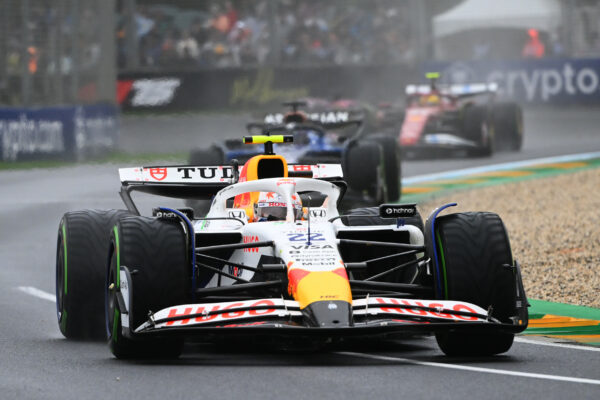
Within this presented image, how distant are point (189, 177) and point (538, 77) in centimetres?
2267

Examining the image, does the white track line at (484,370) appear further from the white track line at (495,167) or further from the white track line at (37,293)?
the white track line at (495,167)

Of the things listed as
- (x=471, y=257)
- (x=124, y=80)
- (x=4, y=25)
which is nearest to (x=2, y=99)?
(x=4, y=25)

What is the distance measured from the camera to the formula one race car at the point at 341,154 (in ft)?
59.3

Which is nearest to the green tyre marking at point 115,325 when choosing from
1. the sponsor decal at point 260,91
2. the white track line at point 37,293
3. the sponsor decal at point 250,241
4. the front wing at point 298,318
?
the front wing at point 298,318

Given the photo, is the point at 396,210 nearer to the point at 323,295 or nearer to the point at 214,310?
the point at 323,295

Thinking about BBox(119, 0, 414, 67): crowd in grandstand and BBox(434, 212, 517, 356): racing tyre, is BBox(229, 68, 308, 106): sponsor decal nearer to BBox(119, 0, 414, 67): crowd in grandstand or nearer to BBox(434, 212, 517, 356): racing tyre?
BBox(119, 0, 414, 67): crowd in grandstand

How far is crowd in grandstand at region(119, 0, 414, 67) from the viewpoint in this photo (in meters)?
35.3

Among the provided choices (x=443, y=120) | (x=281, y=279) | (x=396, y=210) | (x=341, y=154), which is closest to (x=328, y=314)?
(x=281, y=279)

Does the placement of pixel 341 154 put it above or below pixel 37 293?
above

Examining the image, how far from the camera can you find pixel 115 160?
1148 inches

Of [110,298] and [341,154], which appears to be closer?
[110,298]

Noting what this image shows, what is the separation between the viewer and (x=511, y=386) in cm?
712

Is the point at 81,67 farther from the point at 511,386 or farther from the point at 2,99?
the point at 511,386

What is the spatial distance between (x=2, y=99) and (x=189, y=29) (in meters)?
9.35
